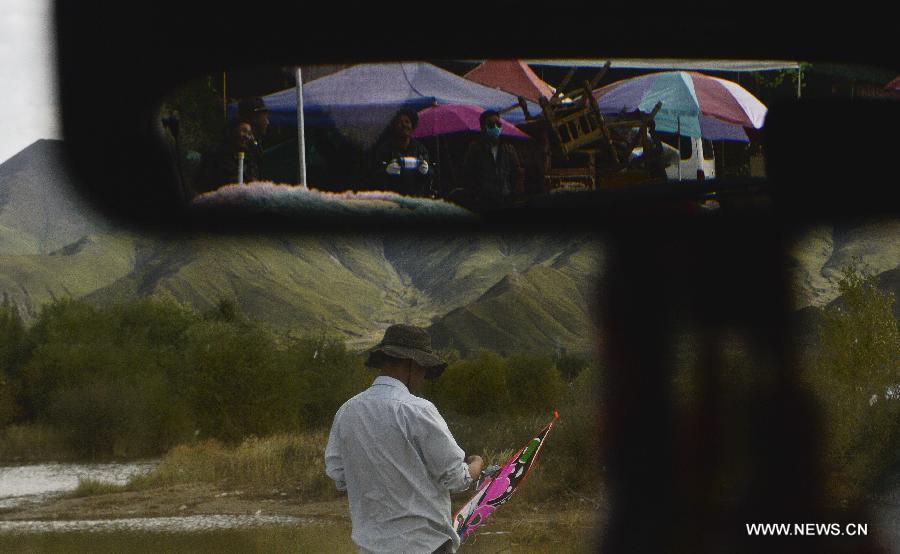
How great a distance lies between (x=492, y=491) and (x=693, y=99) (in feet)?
6.46

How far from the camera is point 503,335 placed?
9119 centimetres

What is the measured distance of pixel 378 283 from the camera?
363 ft

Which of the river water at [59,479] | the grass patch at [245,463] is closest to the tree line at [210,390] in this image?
the river water at [59,479]

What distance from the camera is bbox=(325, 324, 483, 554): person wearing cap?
9.48ft

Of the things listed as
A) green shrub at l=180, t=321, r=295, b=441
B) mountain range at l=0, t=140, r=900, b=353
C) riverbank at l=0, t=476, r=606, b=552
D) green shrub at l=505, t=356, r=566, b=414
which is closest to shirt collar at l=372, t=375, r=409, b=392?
riverbank at l=0, t=476, r=606, b=552

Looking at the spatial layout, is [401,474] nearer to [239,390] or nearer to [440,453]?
[440,453]

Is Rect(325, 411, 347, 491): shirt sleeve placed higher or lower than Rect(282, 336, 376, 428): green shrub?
higher

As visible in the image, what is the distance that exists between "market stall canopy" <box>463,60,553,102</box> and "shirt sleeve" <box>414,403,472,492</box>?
68.6 inches

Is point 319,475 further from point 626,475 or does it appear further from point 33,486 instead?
point 626,475

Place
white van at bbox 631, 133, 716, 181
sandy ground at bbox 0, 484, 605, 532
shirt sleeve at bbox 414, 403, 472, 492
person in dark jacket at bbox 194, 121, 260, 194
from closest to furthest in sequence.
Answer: person in dark jacket at bbox 194, 121, 260, 194 < white van at bbox 631, 133, 716, 181 < shirt sleeve at bbox 414, 403, 472, 492 < sandy ground at bbox 0, 484, 605, 532

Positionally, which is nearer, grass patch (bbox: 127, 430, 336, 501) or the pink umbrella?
the pink umbrella

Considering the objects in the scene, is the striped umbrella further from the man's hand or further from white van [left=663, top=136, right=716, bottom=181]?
the man's hand

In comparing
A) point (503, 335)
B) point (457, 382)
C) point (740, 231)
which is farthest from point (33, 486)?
point (503, 335)

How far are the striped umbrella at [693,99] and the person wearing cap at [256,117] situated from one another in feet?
1.09
